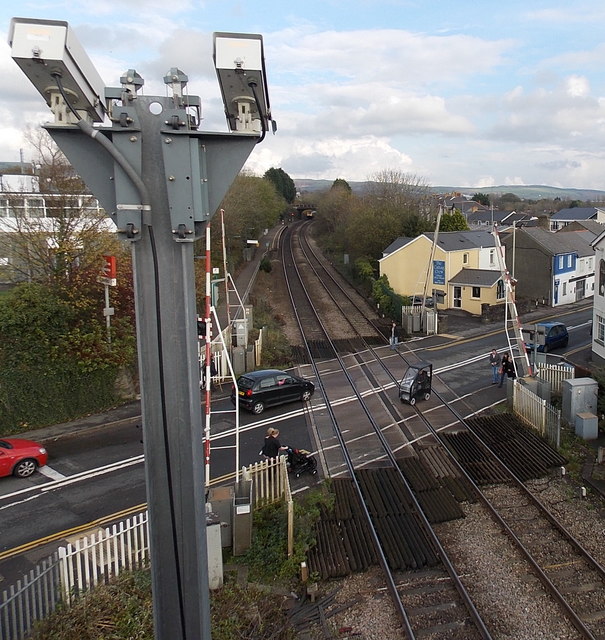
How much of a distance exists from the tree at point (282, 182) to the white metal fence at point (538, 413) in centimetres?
9915

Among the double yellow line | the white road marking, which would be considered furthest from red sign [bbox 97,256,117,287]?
the double yellow line

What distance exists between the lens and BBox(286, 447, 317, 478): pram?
13.3m

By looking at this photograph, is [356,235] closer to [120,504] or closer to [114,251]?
[114,251]

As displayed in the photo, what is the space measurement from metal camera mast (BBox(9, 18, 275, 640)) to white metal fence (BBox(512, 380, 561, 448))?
13224mm

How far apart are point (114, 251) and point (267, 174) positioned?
102 m

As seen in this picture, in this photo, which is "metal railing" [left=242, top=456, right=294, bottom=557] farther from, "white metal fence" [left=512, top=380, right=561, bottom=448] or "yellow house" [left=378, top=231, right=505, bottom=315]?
"yellow house" [left=378, top=231, right=505, bottom=315]

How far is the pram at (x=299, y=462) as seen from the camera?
13312mm

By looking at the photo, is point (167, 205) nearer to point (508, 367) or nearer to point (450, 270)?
point (508, 367)

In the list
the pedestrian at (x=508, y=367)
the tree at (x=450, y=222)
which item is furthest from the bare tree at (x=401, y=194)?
the pedestrian at (x=508, y=367)

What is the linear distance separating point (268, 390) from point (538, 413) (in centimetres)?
835

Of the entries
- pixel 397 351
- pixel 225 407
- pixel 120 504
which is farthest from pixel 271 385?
pixel 397 351

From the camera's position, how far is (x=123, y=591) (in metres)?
8.20

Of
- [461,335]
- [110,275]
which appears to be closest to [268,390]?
[110,275]

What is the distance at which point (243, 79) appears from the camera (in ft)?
13.3
